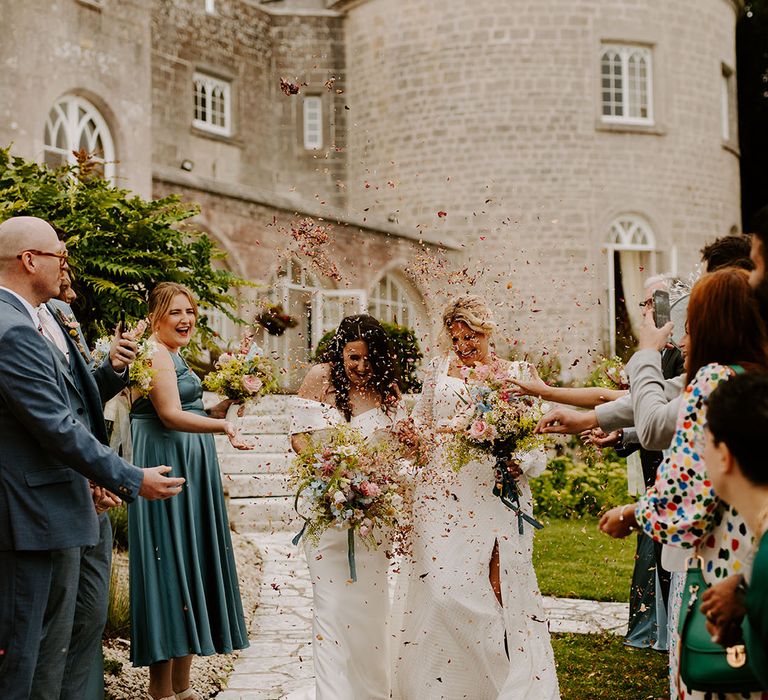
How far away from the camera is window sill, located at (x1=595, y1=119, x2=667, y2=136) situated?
66.6 ft

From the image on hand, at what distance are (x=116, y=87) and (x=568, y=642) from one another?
1154cm

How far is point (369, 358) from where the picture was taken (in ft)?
16.9

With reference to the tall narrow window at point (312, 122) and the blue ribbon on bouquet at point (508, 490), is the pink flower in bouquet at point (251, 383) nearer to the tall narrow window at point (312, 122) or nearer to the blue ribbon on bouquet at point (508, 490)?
the blue ribbon on bouquet at point (508, 490)

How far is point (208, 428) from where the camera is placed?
4.93 m

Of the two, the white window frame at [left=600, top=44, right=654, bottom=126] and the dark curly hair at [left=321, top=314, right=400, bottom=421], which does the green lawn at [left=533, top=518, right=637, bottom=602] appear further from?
the white window frame at [left=600, top=44, right=654, bottom=126]

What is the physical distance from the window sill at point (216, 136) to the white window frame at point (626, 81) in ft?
25.8

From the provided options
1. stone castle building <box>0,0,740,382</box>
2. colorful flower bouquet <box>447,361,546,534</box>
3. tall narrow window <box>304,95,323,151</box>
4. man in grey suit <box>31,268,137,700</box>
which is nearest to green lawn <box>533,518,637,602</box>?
colorful flower bouquet <box>447,361,546,534</box>

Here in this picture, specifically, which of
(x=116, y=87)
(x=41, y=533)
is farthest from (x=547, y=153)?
(x=41, y=533)

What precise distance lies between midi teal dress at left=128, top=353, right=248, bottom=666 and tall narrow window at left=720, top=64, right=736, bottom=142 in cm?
2008

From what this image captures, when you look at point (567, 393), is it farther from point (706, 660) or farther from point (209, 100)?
point (209, 100)

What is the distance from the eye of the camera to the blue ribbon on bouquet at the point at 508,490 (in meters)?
5.06

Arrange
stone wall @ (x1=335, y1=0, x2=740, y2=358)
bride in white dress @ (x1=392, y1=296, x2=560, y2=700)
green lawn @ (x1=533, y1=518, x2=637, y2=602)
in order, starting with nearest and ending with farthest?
bride in white dress @ (x1=392, y1=296, x2=560, y2=700) < green lawn @ (x1=533, y1=518, x2=637, y2=602) < stone wall @ (x1=335, y1=0, x2=740, y2=358)

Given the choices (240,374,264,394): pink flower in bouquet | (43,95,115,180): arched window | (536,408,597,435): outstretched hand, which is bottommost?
(536,408,597,435): outstretched hand

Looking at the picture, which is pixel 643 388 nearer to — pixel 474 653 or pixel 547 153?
pixel 474 653
